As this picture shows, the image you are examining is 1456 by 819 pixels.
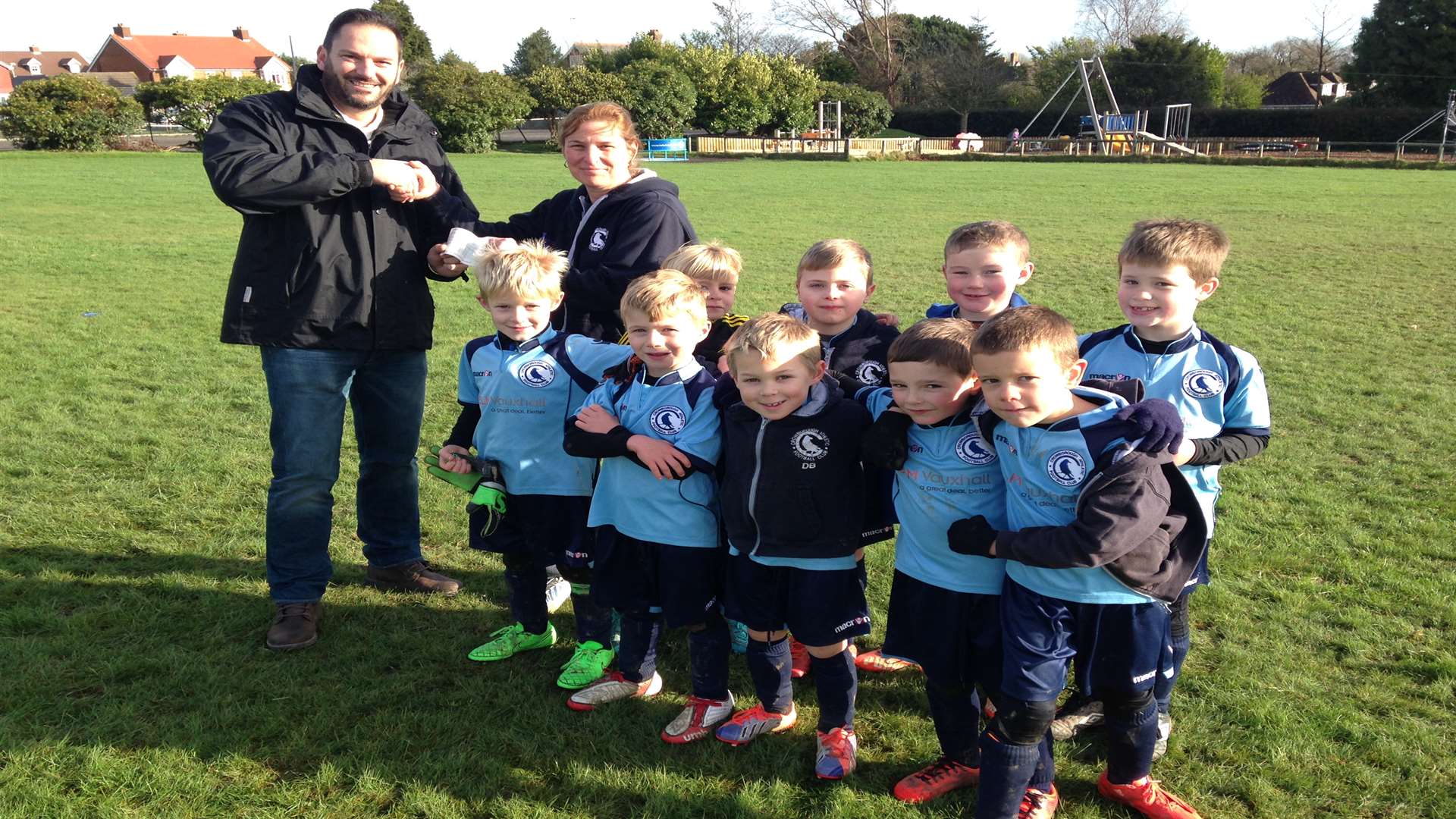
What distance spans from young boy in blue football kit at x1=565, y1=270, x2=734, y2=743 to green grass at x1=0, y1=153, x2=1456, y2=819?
16.1 inches

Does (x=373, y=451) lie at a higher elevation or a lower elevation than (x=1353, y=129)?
lower

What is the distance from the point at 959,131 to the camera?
58.2 metres

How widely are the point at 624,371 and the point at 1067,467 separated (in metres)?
1.62

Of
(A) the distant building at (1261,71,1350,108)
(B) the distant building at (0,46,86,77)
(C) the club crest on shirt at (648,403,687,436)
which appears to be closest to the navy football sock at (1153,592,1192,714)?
(C) the club crest on shirt at (648,403,687,436)

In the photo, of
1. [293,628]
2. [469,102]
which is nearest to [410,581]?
[293,628]

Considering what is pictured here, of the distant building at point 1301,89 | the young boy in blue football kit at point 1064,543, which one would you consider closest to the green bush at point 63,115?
the young boy in blue football kit at point 1064,543

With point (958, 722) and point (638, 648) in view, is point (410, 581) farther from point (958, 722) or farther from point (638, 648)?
point (958, 722)

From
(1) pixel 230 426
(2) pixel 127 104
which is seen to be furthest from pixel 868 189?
(2) pixel 127 104

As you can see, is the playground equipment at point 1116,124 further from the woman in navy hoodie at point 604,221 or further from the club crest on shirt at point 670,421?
the club crest on shirt at point 670,421

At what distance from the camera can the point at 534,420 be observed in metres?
3.72

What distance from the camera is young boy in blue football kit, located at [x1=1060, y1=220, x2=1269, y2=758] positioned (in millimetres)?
3078

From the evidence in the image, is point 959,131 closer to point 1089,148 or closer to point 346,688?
point 1089,148

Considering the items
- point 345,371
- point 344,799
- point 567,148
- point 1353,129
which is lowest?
point 344,799

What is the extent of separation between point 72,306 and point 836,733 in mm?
10671
